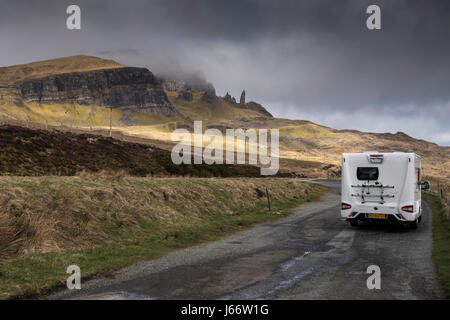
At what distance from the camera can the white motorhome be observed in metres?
15.7

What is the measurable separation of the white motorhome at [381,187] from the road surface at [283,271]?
4.05 feet

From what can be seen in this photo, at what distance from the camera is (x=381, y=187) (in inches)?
629

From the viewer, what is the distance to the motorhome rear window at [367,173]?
16.2 meters

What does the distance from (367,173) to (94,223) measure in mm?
11518

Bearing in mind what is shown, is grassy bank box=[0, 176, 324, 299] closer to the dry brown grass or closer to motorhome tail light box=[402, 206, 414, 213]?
the dry brown grass

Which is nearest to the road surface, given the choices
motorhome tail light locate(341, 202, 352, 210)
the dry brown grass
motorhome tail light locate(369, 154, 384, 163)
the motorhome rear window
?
motorhome tail light locate(341, 202, 352, 210)

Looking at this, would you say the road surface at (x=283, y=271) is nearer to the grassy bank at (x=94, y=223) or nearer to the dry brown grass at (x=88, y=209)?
the grassy bank at (x=94, y=223)

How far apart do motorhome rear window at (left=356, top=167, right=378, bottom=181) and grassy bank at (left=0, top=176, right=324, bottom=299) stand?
5.73 m

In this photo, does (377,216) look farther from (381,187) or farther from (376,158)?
(376,158)

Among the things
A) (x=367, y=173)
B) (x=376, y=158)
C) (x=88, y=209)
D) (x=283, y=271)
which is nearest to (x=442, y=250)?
(x=367, y=173)

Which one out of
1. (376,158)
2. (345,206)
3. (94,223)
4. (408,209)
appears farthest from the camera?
(345,206)
